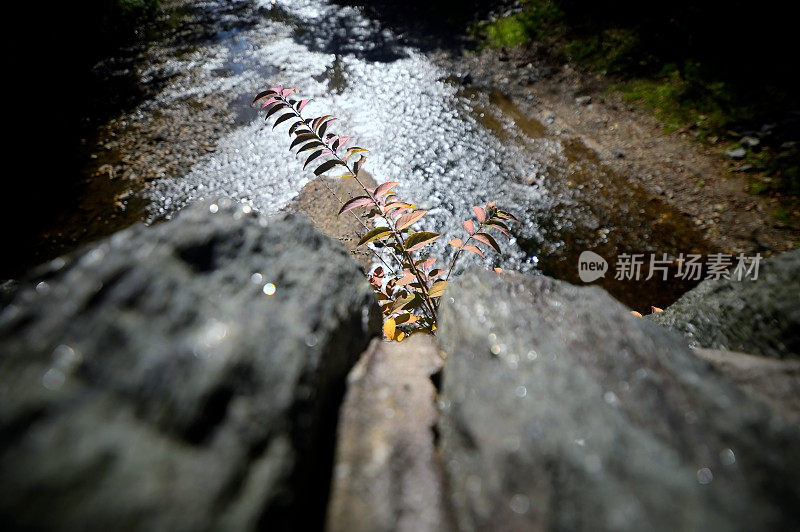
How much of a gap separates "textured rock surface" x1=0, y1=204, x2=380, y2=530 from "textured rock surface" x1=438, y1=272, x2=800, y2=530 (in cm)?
43

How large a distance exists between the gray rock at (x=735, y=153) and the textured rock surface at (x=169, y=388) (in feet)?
16.1

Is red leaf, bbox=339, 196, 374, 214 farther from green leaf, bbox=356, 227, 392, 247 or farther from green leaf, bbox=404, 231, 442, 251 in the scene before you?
green leaf, bbox=404, 231, 442, 251

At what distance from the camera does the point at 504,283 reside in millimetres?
1416

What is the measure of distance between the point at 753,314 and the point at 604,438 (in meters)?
1.49

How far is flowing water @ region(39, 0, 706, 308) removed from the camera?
3.40 meters

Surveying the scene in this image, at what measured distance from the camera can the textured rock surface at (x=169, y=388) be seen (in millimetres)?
604

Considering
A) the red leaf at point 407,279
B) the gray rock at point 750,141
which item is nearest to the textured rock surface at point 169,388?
the red leaf at point 407,279

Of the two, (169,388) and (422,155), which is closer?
(169,388)

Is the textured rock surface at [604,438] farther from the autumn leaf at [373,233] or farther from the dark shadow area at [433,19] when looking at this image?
the dark shadow area at [433,19]

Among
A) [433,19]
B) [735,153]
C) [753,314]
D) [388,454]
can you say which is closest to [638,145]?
[735,153]

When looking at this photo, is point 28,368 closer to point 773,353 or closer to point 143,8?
point 773,353

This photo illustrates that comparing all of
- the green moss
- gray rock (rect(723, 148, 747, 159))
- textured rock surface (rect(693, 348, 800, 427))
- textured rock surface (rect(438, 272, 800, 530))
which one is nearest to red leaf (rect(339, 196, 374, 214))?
textured rock surface (rect(438, 272, 800, 530))

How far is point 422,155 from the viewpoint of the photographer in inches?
176

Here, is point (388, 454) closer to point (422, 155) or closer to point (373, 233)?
point (373, 233)
